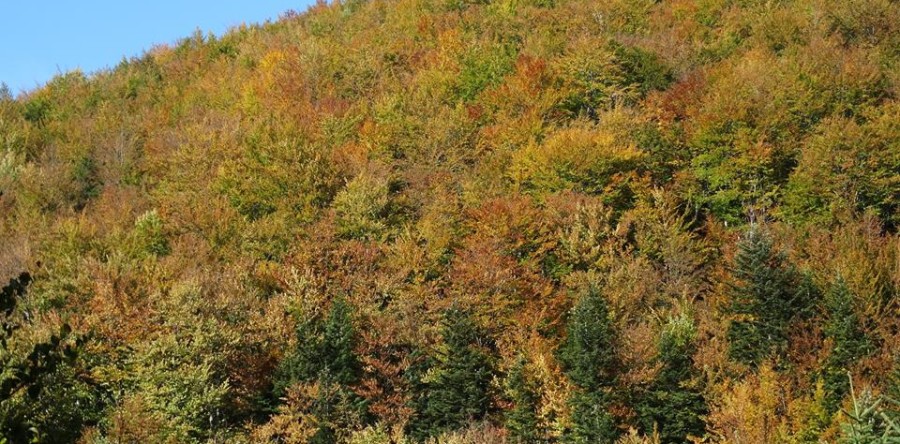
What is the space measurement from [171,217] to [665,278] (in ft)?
96.4

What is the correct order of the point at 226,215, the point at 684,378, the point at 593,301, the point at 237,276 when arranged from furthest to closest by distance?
the point at 226,215 < the point at 237,276 < the point at 593,301 < the point at 684,378

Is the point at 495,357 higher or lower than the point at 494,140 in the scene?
lower

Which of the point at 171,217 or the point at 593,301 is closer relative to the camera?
the point at 593,301

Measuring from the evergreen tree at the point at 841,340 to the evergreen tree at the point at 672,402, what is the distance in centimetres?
527

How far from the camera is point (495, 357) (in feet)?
152

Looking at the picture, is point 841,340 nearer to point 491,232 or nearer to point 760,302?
point 760,302

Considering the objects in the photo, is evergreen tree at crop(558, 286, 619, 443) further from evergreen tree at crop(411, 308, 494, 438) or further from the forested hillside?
evergreen tree at crop(411, 308, 494, 438)

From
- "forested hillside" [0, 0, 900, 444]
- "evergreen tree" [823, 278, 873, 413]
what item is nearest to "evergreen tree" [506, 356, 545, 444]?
"forested hillside" [0, 0, 900, 444]

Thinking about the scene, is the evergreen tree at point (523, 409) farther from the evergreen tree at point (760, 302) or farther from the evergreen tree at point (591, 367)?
the evergreen tree at point (760, 302)

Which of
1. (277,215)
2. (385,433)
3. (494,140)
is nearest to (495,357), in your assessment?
(385,433)

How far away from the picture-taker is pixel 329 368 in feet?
142

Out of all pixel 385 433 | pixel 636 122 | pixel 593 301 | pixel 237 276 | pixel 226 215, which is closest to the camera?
pixel 385 433

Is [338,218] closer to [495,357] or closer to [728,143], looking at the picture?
[495,357]

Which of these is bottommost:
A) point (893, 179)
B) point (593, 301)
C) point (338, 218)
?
point (893, 179)
